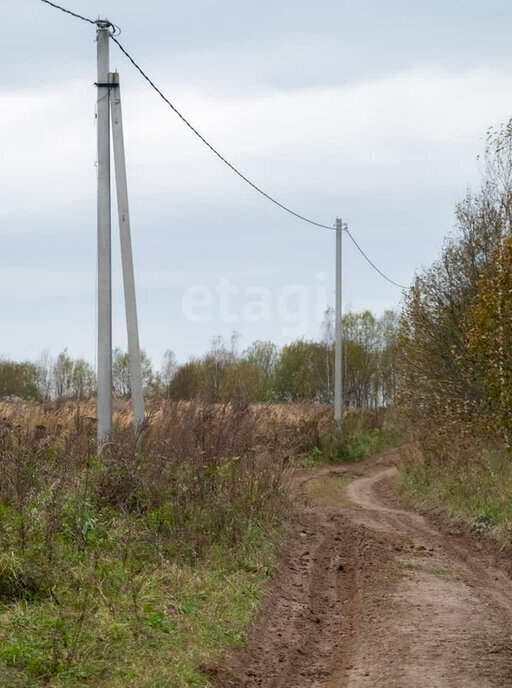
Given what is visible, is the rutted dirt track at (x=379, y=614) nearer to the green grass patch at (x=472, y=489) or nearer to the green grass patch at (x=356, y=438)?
the green grass patch at (x=472, y=489)

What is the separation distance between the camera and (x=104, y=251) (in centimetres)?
1491

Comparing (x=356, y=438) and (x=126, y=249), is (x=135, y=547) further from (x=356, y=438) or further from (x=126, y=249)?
(x=356, y=438)

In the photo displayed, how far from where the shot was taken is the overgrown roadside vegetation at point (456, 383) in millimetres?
18172

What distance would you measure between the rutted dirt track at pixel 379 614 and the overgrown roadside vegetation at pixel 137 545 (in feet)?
1.33

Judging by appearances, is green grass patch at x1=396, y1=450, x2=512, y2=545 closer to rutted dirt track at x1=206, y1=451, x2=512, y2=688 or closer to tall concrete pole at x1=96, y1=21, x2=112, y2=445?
rutted dirt track at x1=206, y1=451, x2=512, y2=688

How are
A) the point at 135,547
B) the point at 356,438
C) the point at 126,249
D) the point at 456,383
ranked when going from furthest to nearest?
the point at 356,438
the point at 456,383
the point at 126,249
the point at 135,547

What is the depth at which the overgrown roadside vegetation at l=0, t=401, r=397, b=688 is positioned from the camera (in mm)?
7305

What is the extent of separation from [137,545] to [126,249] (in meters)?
6.06

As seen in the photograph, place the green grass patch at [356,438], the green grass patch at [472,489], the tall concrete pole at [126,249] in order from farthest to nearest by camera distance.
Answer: the green grass patch at [356,438], the green grass patch at [472,489], the tall concrete pole at [126,249]

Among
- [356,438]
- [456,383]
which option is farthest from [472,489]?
[356,438]

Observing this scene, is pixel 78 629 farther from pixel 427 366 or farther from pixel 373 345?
pixel 373 345

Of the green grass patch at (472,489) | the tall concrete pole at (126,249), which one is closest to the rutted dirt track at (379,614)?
the green grass patch at (472,489)

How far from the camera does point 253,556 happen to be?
11602mm

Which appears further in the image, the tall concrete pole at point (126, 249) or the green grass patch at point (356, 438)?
the green grass patch at point (356, 438)
